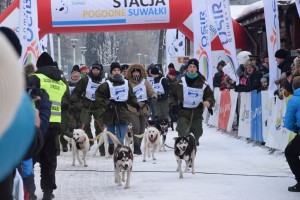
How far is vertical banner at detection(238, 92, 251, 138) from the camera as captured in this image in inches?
560

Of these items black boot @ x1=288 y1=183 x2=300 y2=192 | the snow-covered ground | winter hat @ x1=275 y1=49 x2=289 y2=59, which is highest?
winter hat @ x1=275 y1=49 x2=289 y2=59

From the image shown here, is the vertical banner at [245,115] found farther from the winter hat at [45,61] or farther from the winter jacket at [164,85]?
the winter hat at [45,61]

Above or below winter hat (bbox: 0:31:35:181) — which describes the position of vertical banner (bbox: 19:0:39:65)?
above

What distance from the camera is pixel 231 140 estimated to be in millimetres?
15133

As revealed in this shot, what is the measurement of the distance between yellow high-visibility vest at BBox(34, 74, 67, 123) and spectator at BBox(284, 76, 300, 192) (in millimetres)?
2543

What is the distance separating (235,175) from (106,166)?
8.11ft

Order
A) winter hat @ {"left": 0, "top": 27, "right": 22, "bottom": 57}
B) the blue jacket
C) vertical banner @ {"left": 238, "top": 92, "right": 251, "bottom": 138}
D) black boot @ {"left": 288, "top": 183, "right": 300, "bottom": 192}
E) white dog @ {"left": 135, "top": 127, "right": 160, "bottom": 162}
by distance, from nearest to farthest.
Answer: winter hat @ {"left": 0, "top": 27, "right": 22, "bottom": 57}, the blue jacket, black boot @ {"left": 288, "top": 183, "right": 300, "bottom": 192}, white dog @ {"left": 135, "top": 127, "right": 160, "bottom": 162}, vertical banner @ {"left": 238, "top": 92, "right": 251, "bottom": 138}

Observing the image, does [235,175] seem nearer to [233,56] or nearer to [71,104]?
[71,104]

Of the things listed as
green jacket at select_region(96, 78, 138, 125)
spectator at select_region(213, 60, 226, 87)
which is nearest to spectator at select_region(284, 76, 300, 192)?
green jacket at select_region(96, 78, 138, 125)

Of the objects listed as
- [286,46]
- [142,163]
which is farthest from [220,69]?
[142,163]

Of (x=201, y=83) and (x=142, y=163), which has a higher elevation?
(x=201, y=83)

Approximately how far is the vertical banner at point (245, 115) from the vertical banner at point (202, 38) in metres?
1.63

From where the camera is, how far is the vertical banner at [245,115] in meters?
14.2

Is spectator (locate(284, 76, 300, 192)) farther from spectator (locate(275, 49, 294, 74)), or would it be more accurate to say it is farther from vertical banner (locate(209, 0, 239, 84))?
vertical banner (locate(209, 0, 239, 84))
